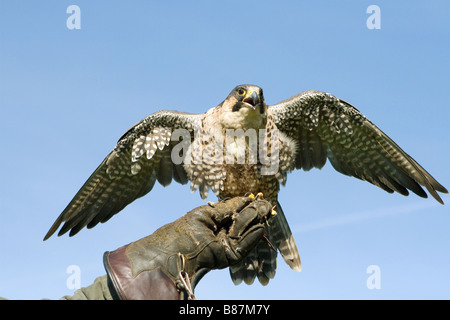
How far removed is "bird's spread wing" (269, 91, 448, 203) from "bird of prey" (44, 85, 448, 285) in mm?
12

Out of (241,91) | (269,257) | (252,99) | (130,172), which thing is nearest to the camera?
(252,99)

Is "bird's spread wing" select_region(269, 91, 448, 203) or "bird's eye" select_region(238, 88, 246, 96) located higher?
"bird's eye" select_region(238, 88, 246, 96)

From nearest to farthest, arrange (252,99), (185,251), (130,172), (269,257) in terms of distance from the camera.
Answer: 1. (185,251)
2. (252,99)
3. (269,257)
4. (130,172)

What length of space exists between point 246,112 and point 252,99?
6.4 inches

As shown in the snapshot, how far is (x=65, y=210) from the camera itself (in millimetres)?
7109

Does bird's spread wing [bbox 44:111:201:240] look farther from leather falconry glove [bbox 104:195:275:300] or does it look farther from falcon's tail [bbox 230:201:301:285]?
leather falconry glove [bbox 104:195:275:300]

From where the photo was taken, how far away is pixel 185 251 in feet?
14.4

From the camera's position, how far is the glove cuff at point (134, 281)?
3.77 metres

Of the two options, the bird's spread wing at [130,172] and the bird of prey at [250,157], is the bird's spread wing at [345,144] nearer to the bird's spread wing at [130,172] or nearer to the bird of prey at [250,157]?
the bird of prey at [250,157]

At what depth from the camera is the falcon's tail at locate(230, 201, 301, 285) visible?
276 inches

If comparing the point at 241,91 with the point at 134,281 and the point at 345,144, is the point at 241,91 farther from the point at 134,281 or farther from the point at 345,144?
the point at 134,281

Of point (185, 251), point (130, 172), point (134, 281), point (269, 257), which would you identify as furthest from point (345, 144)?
point (134, 281)

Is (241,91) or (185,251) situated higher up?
(241,91)

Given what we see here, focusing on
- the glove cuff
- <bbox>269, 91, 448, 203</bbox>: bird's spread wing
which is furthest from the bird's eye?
the glove cuff
